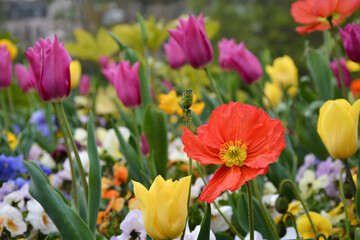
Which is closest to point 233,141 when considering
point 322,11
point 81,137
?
point 322,11

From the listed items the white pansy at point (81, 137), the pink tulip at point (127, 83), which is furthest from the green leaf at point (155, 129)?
the white pansy at point (81, 137)

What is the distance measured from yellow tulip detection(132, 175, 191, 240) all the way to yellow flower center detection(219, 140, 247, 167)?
57mm

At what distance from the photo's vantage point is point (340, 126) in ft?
2.12

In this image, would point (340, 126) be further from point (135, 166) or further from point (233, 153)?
point (135, 166)

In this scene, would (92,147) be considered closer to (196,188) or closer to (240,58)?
(196,188)

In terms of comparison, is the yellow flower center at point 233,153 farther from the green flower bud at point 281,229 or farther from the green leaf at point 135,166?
the green leaf at point 135,166

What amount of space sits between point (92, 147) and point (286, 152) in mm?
453

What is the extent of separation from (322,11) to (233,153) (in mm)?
487

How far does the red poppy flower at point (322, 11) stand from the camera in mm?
891

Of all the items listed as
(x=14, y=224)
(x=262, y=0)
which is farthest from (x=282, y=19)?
(x=14, y=224)

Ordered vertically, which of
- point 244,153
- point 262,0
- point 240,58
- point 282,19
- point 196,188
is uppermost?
point 262,0

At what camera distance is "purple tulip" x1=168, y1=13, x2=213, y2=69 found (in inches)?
37.4

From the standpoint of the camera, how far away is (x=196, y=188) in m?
1.06

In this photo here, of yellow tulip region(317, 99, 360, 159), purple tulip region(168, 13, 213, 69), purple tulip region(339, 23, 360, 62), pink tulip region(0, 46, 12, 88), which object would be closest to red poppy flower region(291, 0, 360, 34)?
purple tulip region(339, 23, 360, 62)
